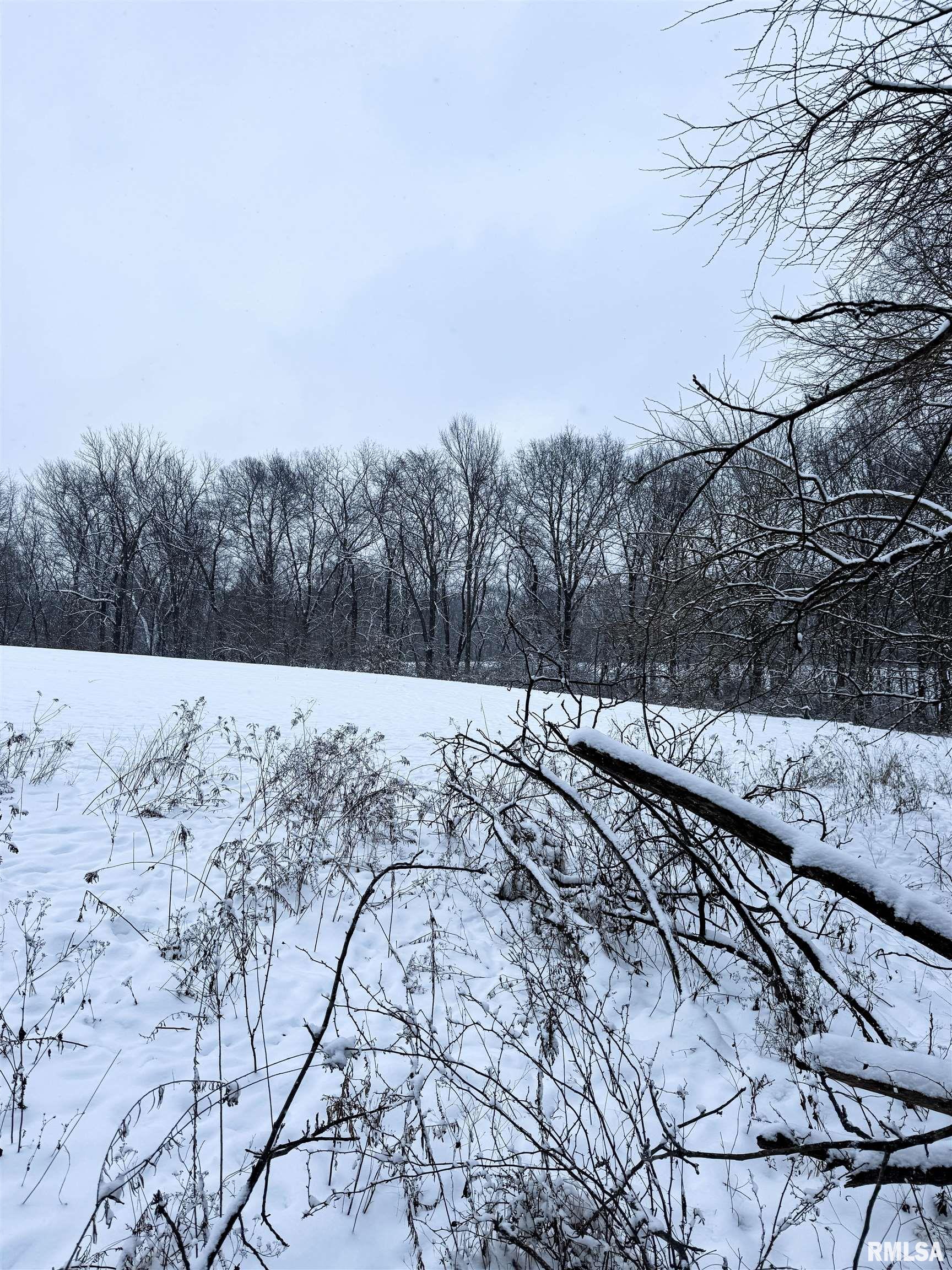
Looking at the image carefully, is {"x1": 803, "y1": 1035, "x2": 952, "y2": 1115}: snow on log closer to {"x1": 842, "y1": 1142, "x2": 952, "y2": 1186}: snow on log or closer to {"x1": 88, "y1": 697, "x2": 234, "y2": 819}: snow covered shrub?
{"x1": 842, "y1": 1142, "x2": 952, "y2": 1186}: snow on log

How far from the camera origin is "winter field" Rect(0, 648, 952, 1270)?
74.2 inches

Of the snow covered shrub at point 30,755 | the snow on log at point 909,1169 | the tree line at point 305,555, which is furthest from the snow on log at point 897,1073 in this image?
the tree line at point 305,555

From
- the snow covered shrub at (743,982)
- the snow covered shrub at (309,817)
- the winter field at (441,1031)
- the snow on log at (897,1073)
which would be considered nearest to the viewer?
the snow on log at (897,1073)

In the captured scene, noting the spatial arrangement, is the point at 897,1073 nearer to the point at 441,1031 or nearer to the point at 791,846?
the point at 791,846

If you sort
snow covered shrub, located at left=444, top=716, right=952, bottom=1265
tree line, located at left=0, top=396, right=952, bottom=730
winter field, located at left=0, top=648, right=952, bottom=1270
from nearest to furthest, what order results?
snow covered shrub, located at left=444, top=716, right=952, bottom=1265
winter field, located at left=0, top=648, right=952, bottom=1270
tree line, located at left=0, top=396, right=952, bottom=730

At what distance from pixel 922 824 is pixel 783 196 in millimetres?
6627

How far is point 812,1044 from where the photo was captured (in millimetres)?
1315

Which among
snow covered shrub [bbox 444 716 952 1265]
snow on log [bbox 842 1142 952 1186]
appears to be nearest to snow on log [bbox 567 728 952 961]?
snow covered shrub [bbox 444 716 952 1265]

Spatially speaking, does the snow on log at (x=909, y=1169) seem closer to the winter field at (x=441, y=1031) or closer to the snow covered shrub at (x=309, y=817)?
the winter field at (x=441, y=1031)

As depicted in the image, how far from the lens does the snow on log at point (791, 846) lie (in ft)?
4.27

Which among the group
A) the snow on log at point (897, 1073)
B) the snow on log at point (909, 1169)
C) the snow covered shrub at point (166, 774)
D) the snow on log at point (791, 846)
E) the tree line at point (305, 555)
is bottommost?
the snow covered shrub at point (166, 774)

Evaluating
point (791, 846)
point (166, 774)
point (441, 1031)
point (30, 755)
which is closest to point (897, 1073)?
point (791, 846)

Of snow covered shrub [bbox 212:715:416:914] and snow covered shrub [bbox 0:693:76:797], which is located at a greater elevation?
snow covered shrub [bbox 0:693:76:797]

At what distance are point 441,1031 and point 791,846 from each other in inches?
91.3
